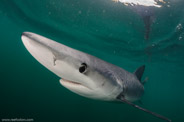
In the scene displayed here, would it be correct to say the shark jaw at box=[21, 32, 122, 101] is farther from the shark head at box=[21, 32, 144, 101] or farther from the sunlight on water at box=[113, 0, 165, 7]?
the sunlight on water at box=[113, 0, 165, 7]

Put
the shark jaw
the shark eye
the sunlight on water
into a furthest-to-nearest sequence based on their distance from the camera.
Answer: the sunlight on water < the shark eye < the shark jaw

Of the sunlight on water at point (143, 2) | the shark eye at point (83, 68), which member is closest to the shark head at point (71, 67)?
the shark eye at point (83, 68)

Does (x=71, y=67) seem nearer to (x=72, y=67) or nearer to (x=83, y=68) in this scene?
(x=72, y=67)

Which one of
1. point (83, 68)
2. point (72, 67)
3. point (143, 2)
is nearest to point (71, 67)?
point (72, 67)

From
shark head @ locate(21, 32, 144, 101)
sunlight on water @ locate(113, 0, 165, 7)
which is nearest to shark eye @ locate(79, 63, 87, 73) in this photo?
shark head @ locate(21, 32, 144, 101)

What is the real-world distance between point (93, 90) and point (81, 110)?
17.9 m

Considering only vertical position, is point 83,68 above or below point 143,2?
below

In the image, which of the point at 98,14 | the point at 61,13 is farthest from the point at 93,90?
the point at 61,13

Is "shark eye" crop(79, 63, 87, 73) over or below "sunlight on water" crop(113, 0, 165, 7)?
below

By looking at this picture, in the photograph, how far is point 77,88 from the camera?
249 centimetres

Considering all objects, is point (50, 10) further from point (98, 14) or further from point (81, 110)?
point (81, 110)

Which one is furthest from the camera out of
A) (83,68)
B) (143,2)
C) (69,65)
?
(143,2)

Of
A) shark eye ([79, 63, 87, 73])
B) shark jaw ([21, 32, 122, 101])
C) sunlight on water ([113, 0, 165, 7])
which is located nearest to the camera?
shark jaw ([21, 32, 122, 101])

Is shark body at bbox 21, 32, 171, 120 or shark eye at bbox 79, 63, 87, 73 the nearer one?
shark body at bbox 21, 32, 171, 120
